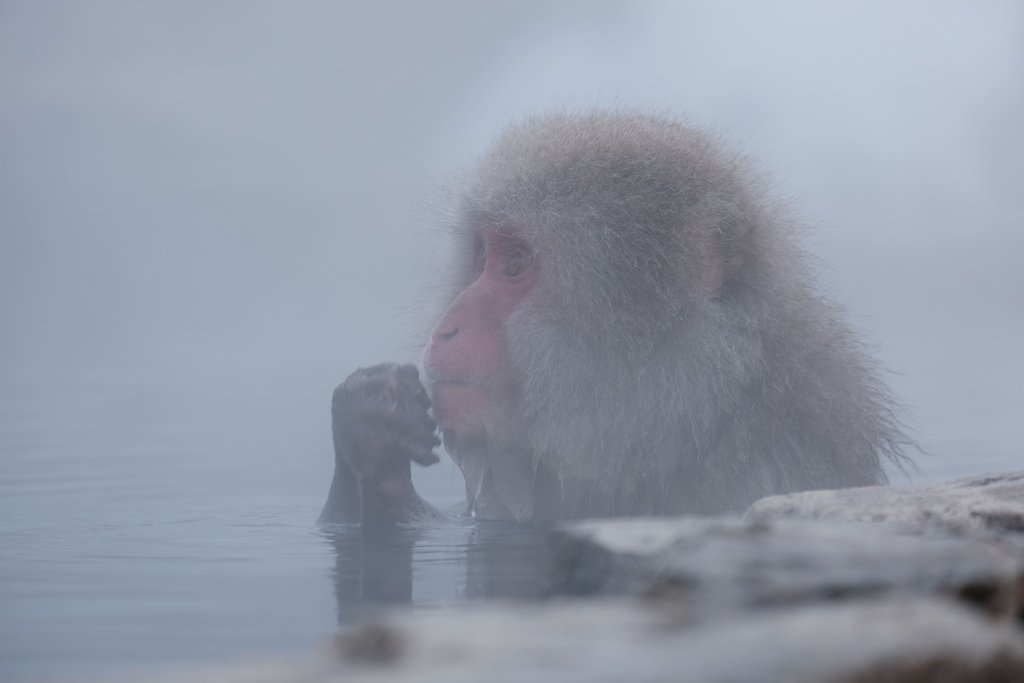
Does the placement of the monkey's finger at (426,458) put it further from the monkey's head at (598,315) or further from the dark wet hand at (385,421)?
the monkey's head at (598,315)

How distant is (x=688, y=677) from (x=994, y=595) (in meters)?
0.41

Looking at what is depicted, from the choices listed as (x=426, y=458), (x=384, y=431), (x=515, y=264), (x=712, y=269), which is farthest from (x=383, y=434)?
(x=712, y=269)

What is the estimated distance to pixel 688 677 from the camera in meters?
0.78

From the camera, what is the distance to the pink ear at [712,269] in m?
3.40

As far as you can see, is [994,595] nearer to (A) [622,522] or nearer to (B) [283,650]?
(A) [622,522]

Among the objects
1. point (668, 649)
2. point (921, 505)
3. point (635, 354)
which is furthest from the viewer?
point (635, 354)

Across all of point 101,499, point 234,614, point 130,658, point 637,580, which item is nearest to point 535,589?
point 234,614

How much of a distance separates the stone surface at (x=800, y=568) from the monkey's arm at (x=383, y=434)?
2368 millimetres

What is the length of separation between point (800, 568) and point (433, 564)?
6.29 ft

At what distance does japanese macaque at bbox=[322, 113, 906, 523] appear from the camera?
334 cm

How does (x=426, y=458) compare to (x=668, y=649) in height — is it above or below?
above

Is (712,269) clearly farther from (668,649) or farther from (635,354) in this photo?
(668,649)

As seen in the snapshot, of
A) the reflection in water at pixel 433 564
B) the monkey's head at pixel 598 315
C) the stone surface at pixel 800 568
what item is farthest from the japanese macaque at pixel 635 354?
the stone surface at pixel 800 568

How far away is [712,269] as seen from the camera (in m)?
3.43
